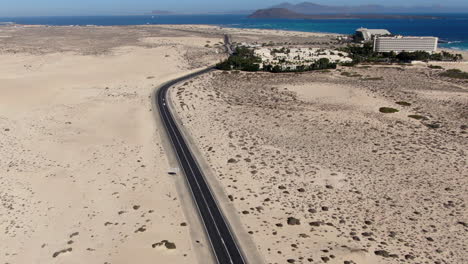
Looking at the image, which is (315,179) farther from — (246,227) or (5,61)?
(5,61)

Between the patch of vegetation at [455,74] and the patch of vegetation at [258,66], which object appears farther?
the patch of vegetation at [258,66]

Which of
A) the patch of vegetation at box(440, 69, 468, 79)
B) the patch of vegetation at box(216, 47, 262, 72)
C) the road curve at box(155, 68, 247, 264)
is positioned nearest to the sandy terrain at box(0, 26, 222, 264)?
the road curve at box(155, 68, 247, 264)

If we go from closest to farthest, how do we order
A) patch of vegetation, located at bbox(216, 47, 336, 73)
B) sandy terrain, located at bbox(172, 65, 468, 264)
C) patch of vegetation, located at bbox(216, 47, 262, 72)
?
1. sandy terrain, located at bbox(172, 65, 468, 264)
2. patch of vegetation, located at bbox(216, 47, 336, 73)
3. patch of vegetation, located at bbox(216, 47, 262, 72)

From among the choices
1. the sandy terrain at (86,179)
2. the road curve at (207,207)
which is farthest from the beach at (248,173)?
the road curve at (207,207)

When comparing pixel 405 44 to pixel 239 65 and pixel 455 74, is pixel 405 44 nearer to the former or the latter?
pixel 455 74

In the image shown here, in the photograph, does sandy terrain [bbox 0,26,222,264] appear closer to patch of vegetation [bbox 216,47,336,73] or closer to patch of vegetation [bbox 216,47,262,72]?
patch of vegetation [bbox 216,47,262,72]

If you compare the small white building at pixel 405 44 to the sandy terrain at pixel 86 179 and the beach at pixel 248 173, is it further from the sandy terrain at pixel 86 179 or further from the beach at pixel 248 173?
the sandy terrain at pixel 86 179

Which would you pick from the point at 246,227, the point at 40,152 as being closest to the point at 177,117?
the point at 40,152
